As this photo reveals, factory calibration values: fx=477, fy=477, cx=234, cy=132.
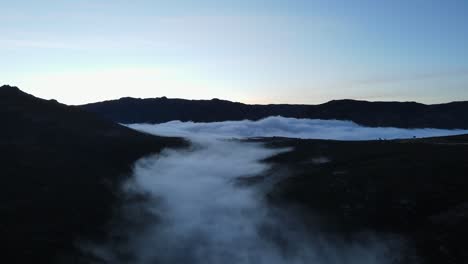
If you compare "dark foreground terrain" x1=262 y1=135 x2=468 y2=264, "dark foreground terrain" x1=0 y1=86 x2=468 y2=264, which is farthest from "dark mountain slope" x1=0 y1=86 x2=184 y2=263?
"dark foreground terrain" x1=262 y1=135 x2=468 y2=264

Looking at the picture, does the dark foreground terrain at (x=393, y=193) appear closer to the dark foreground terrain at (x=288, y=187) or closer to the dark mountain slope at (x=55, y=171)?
the dark foreground terrain at (x=288, y=187)

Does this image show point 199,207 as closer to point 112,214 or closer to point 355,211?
point 112,214

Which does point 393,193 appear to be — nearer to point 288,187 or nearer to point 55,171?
point 288,187

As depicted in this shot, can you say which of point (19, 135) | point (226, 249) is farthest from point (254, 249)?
point (19, 135)

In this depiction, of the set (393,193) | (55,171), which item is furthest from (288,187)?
(55,171)

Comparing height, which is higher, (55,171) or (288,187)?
(55,171)
